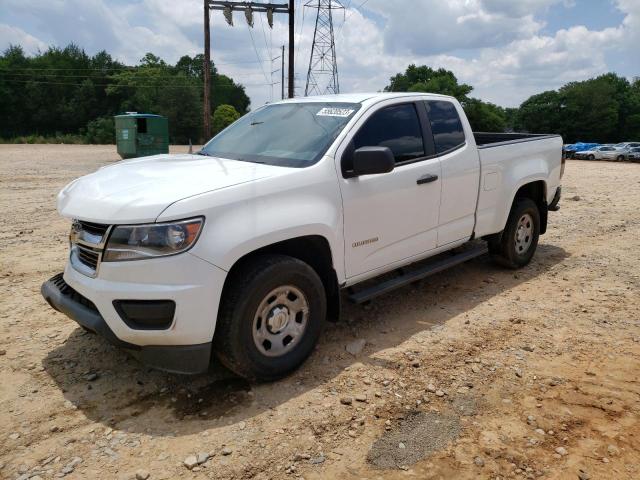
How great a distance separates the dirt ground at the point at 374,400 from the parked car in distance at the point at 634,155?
3297 centimetres

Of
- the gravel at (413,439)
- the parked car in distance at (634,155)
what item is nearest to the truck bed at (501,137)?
the gravel at (413,439)

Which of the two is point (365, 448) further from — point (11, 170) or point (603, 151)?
point (603, 151)

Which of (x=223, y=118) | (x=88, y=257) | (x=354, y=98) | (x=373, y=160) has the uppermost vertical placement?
(x=223, y=118)

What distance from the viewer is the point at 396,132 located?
4.16 meters

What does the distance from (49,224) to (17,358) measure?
4.65 meters

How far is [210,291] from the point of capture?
113 inches

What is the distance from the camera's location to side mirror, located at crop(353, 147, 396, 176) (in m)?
3.44

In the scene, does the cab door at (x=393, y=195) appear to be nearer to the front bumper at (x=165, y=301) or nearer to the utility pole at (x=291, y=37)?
the front bumper at (x=165, y=301)

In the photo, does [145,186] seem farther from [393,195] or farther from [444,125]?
[444,125]

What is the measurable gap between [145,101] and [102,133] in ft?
39.8

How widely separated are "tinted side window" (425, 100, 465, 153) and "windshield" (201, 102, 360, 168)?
957 mm

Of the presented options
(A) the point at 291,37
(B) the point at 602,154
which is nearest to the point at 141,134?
(A) the point at 291,37

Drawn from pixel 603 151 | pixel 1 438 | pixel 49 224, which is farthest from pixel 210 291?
pixel 603 151

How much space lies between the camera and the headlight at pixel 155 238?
2775 millimetres
